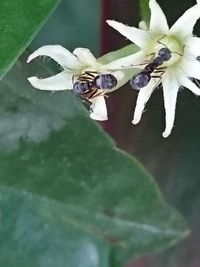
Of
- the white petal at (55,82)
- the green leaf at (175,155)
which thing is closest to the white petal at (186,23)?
the white petal at (55,82)

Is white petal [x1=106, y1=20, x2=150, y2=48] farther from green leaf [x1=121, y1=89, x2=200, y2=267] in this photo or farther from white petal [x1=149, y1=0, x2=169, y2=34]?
green leaf [x1=121, y1=89, x2=200, y2=267]

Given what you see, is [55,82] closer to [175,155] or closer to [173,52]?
[173,52]

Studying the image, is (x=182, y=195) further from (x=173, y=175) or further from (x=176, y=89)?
(x=176, y=89)

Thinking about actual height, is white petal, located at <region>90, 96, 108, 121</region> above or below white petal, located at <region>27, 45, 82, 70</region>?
below

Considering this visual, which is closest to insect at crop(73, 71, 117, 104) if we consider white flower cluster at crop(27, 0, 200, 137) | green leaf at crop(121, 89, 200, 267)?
white flower cluster at crop(27, 0, 200, 137)

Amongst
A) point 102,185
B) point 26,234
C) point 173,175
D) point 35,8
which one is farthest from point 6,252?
point 35,8

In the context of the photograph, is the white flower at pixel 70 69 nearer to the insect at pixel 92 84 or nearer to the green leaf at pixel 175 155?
the insect at pixel 92 84

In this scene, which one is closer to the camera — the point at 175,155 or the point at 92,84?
the point at 92,84

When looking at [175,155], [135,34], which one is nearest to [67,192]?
[175,155]
